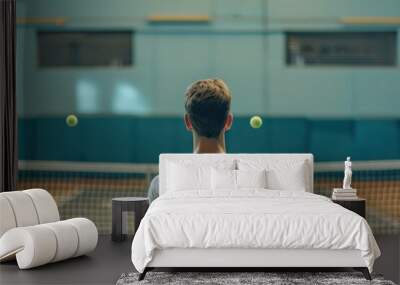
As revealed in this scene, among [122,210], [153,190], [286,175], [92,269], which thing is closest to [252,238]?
[92,269]

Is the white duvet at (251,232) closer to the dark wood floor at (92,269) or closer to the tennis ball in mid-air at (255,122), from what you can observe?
the dark wood floor at (92,269)

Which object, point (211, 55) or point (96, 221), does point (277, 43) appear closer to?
point (211, 55)

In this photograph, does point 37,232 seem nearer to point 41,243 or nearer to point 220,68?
point 41,243

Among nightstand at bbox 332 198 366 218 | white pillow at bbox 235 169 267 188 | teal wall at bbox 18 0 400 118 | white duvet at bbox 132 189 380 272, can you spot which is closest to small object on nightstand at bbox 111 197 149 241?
white pillow at bbox 235 169 267 188

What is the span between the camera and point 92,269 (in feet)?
20.5

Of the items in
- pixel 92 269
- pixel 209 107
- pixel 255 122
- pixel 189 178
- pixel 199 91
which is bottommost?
pixel 92 269

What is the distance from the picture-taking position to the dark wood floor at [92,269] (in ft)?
19.1

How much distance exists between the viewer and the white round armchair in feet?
20.1

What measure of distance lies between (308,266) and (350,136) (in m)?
2.92

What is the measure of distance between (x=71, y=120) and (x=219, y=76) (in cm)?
177

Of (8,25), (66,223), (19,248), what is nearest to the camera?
(19,248)

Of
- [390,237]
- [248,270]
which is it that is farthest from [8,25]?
[390,237]

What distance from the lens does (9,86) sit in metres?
8.08

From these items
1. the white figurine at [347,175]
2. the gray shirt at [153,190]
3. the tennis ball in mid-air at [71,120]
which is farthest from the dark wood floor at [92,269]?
the tennis ball in mid-air at [71,120]
